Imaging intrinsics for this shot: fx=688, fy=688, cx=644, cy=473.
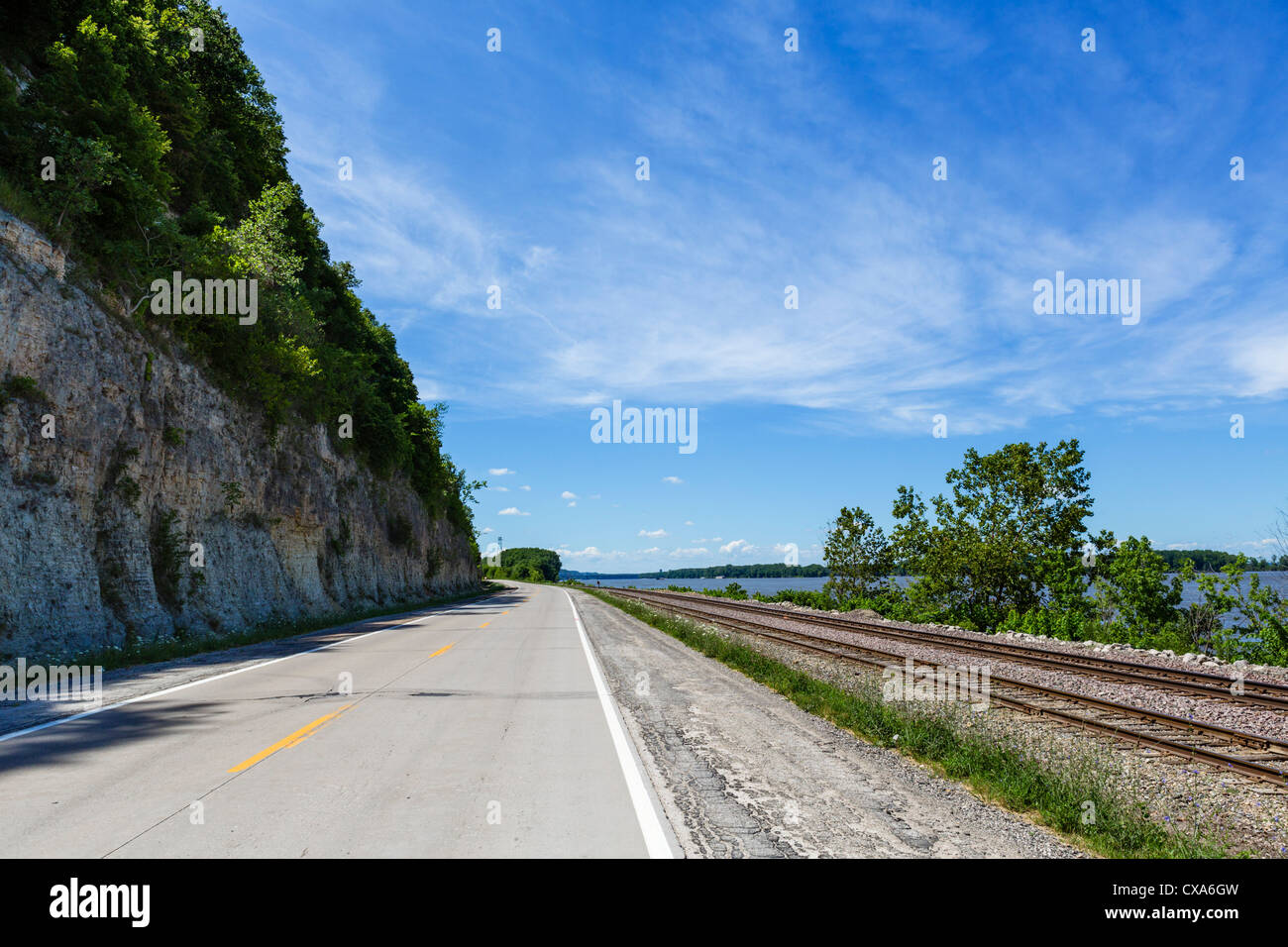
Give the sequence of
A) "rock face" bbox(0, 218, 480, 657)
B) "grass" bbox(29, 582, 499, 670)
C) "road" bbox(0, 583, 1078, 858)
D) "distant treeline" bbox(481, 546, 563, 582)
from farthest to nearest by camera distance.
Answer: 1. "distant treeline" bbox(481, 546, 563, 582)
2. "rock face" bbox(0, 218, 480, 657)
3. "grass" bbox(29, 582, 499, 670)
4. "road" bbox(0, 583, 1078, 858)

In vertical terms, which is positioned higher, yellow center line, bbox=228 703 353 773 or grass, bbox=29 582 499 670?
yellow center line, bbox=228 703 353 773

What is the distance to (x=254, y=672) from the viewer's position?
1288cm

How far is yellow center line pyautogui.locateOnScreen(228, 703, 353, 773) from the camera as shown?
6.60m

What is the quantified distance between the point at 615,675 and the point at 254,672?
→ 6.79 meters

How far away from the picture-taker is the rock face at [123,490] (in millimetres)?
14547

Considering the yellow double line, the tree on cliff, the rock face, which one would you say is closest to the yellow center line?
the yellow double line

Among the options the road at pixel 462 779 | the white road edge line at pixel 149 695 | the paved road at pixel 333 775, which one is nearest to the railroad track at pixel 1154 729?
the road at pixel 462 779

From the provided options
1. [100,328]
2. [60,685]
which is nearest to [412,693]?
[60,685]

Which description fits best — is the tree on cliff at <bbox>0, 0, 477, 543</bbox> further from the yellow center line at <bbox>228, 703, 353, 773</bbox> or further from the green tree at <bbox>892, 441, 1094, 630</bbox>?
the green tree at <bbox>892, 441, 1094, 630</bbox>

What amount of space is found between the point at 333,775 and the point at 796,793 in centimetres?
424

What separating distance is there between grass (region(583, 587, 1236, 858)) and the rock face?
1538 centimetres

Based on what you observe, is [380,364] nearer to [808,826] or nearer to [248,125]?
[248,125]

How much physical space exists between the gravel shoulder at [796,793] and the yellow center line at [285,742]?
12.6ft

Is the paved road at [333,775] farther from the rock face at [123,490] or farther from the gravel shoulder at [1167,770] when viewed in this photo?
the rock face at [123,490]
